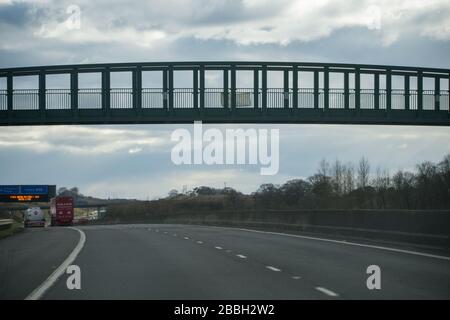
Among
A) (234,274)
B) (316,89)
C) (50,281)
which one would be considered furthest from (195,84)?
(50,281)

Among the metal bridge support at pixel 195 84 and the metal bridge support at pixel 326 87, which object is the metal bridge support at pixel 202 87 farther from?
the metal bridge support at pixel 326 87

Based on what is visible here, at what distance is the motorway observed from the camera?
44.4 feet

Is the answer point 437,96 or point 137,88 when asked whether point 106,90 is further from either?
point 437,96

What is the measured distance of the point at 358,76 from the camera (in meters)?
47.9

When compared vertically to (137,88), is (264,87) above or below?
above

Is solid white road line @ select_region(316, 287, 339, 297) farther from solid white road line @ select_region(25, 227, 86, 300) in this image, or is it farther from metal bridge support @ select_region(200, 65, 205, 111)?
metal bridge support @ select_region(200, 65, 205, 111)

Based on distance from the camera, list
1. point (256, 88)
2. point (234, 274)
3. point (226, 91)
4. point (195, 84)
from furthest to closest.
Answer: point (256, 88)
point (195, 84)
point (226, 91)
point (234, 274)

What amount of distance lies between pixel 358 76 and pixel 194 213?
3126 cm

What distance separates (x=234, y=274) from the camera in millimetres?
17172

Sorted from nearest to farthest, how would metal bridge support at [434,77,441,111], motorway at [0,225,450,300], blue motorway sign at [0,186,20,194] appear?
motorway at [0,225,450,300], metal bridge support at [434,77,441,111], blue motorway sign at [0,186,20,194]

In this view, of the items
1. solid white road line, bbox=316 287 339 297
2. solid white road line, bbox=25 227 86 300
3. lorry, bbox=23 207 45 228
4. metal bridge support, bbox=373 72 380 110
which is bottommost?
lorry, bbox=23 207 45 228

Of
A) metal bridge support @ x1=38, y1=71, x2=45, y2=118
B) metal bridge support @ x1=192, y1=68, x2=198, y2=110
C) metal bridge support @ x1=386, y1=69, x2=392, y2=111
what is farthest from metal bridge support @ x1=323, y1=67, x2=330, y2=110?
metal bridge support @ x1=38, y1=71, x2=45, y2=118

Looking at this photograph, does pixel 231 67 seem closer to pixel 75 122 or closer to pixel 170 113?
pixel 170 113

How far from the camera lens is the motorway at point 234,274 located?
13523 mm
